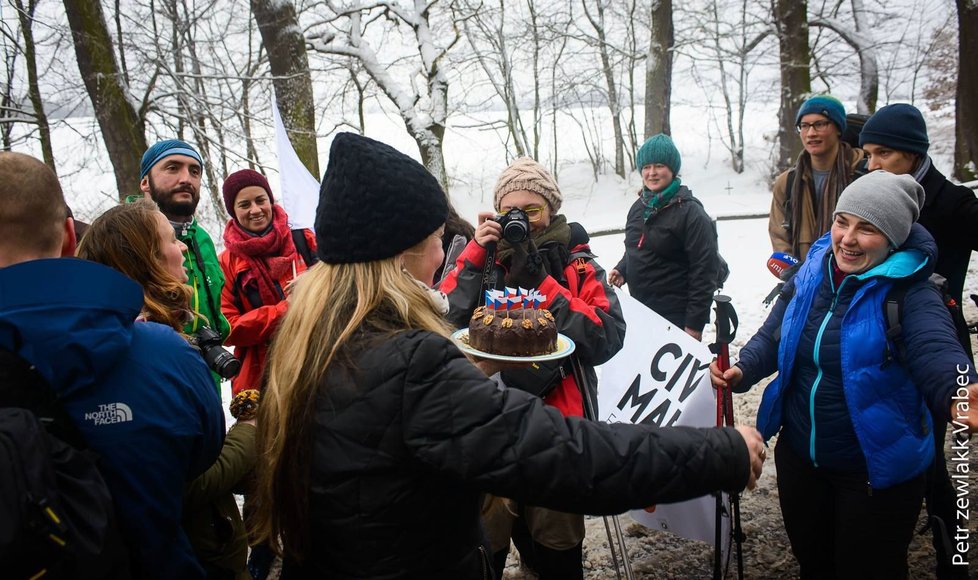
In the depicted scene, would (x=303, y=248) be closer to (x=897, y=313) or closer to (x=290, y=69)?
(x=897, y=313)

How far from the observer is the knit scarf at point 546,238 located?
276cm

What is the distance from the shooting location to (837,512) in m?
2.34

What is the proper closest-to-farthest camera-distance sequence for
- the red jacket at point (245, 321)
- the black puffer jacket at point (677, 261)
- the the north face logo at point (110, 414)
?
1. the the north face logo at point (110, 414)
2. the red jacket at point (245, 321)
3. the black puffer jacket at point (677, 261)

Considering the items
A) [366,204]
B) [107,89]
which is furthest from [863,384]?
[107,89]

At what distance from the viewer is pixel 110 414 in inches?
54.2

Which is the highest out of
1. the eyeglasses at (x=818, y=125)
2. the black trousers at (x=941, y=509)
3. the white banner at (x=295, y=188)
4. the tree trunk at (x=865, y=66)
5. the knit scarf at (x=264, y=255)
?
the tree trunk at (x=865, y=66)

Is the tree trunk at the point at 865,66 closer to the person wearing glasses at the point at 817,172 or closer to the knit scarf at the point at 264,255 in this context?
the person wearing glasses at the point at 817,172

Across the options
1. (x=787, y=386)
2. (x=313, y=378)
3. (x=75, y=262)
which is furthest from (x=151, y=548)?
(x=787, y=386)

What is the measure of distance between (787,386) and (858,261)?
0.57 m

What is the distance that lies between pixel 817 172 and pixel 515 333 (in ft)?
9.11

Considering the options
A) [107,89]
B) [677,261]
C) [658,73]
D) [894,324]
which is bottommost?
[677,261]

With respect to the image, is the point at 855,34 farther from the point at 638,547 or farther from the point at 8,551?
the point at 8,551

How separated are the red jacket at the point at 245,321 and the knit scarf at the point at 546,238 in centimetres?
125

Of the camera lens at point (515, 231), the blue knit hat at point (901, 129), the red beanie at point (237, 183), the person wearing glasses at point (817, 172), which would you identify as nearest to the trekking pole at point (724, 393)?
the camera lens at point (515, 231)
